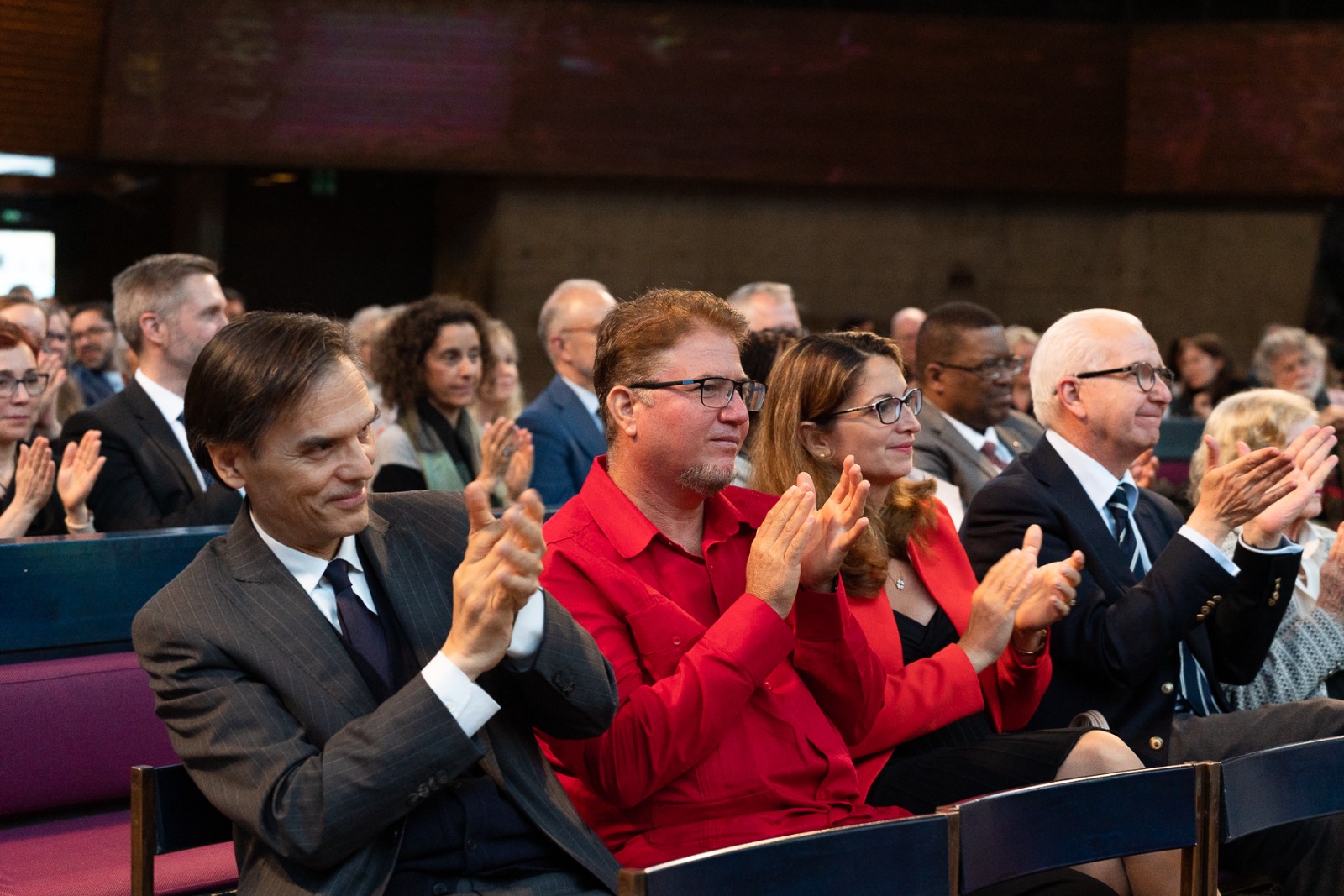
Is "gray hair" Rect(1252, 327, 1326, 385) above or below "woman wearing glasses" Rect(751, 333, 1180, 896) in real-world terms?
above

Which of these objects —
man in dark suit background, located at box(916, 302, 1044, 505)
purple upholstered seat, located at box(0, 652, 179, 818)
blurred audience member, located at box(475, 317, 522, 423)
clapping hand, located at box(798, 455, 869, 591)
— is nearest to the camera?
clapping hand, located at box(798, 455, 869, 591)

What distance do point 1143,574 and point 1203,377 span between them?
24.7ft

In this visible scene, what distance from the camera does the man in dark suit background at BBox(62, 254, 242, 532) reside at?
13.0 feet

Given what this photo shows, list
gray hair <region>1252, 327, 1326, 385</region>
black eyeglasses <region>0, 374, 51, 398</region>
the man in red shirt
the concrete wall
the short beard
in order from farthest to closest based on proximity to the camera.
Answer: the concrete wall
gray hair <region>1252, 327, 1326, 385</region>
black eyeglasses <region>0, 374, 51, 398</region>
the short beard
the man in red shirt

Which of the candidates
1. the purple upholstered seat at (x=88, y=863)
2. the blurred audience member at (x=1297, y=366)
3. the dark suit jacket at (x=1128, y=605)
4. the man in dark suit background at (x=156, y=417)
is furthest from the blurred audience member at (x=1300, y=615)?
the blurred audience member at (x=1297, y=366)

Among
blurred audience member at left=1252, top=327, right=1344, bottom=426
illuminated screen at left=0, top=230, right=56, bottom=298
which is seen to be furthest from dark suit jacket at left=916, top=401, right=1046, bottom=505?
illuminated screen at left=0, top=230, right=56, bottom=298

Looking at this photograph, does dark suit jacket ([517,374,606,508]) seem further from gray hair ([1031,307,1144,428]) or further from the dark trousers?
the dark trousers

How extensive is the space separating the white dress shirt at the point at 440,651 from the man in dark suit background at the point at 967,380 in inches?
123

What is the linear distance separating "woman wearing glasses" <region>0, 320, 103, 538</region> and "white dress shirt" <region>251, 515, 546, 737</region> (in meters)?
1.68

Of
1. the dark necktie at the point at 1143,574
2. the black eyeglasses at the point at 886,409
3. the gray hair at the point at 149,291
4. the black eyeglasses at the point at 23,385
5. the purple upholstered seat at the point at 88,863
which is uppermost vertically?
the gray hair at the point at 149,291

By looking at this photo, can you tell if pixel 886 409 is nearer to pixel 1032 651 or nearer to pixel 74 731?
pixel 1032 651

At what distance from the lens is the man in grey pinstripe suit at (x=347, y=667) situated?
1896mm

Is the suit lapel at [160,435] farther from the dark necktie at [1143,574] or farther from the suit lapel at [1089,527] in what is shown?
the dark necktie at [1143,574]

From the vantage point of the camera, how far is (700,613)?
2482 millimetres
